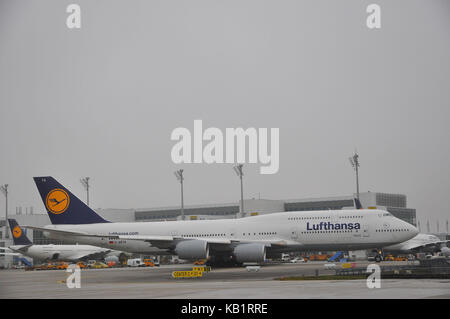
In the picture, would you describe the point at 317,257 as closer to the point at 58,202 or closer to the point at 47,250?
the point at 47,250

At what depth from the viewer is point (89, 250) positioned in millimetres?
79312

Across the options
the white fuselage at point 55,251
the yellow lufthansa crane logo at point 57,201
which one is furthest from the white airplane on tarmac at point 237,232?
the white fuselage at point 55,251

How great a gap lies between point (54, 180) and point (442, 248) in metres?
56.0

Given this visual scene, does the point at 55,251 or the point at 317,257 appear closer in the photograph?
the point at 55,251

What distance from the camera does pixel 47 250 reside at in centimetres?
7431

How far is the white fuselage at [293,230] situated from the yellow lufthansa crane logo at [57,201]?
1.50 metres

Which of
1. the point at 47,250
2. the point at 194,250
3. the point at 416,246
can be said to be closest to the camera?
the point at 194,250

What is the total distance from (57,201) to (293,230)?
2047 centimetres

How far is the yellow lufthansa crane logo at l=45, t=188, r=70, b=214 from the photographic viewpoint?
163ft

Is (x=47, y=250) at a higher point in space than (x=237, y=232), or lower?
lower

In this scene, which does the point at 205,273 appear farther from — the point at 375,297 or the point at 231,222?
the point at 375,297

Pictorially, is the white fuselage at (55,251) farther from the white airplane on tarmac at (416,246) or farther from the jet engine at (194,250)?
the white airplane on tarmac at (416,246)

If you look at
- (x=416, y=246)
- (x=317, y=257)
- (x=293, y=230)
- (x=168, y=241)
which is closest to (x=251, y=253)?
(x=293, y=230)

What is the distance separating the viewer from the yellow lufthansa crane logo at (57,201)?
4969cm
